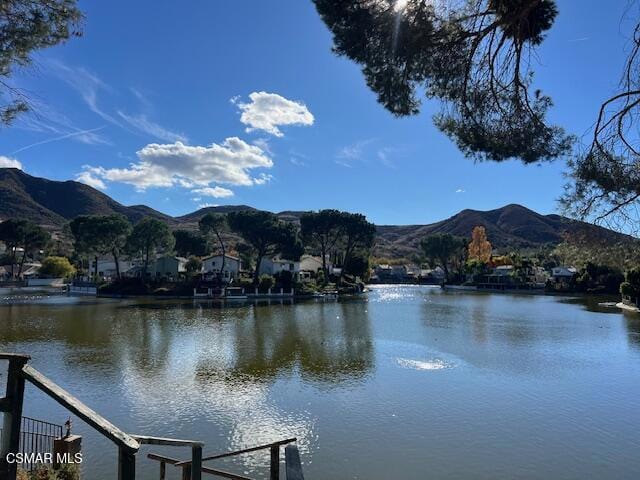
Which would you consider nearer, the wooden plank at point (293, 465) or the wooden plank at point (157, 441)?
the wooden plank at point (293, 465)

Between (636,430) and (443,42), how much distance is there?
10648mm

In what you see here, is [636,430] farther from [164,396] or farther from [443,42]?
[164,396]

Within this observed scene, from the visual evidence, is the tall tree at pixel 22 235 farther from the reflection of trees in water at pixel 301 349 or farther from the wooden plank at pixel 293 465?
the wooden plank at pixel 293 465

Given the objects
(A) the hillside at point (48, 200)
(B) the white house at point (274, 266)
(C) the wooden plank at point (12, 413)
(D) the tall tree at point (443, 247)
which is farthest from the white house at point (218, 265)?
(A) the hillside at point (48, 200)

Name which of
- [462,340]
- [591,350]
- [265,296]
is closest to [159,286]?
[265,296]

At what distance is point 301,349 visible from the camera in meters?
21.1

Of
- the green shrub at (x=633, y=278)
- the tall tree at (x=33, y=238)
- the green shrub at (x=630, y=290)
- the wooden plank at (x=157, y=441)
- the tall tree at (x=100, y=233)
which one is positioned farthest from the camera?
the tall tree at (x=33, y=238)

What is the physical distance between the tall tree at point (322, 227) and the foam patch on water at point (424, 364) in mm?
48200

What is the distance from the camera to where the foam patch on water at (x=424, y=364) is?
1758cm

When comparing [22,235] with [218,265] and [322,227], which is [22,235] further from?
[322,227]

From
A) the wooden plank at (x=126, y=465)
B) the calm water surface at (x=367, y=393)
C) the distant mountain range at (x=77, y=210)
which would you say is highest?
the distant mountain range at (x=77, y=210)

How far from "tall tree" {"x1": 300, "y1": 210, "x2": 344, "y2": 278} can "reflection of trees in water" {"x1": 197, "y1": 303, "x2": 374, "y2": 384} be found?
107 feet

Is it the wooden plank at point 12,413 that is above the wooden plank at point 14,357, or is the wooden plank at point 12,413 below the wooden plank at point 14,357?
below

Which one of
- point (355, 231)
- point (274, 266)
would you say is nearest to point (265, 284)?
point (274, 266)
